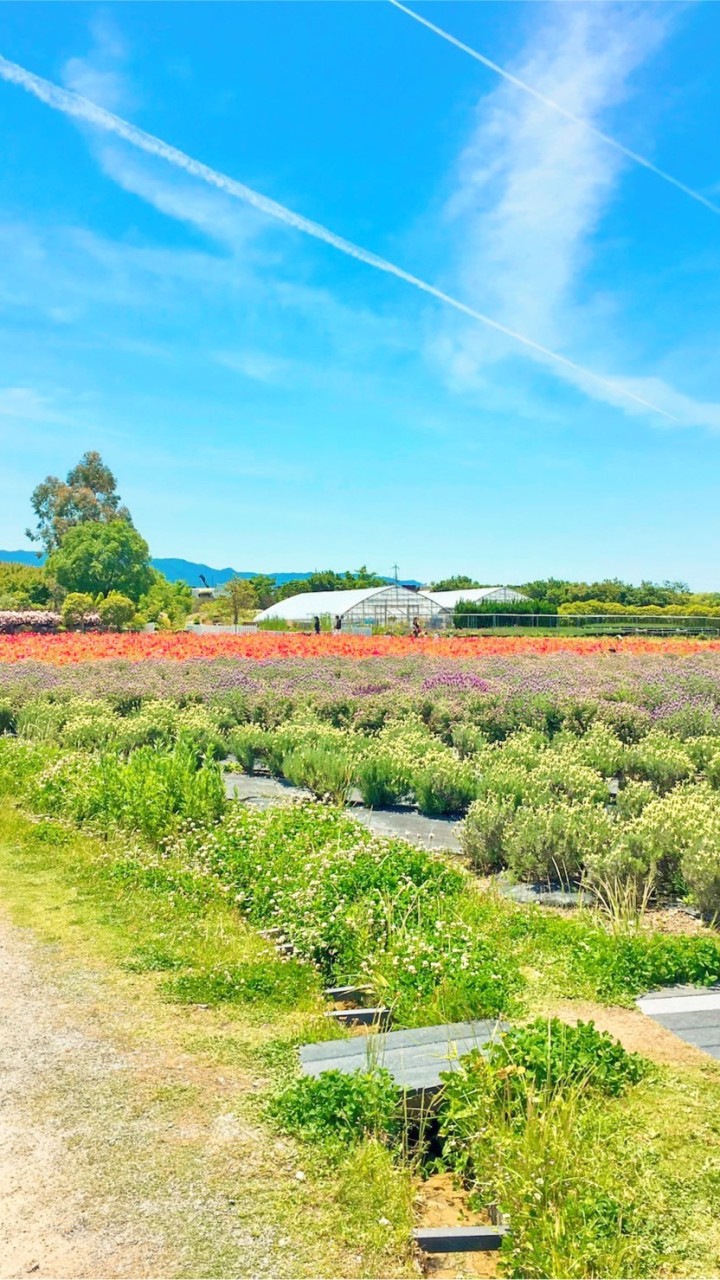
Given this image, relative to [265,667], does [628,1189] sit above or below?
below

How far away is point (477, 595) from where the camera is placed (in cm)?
7244

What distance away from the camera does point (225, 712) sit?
13.0 m

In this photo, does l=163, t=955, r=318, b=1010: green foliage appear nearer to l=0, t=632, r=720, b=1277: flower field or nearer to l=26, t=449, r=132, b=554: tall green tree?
l=0, t=632, r=720, b=1277: flower field

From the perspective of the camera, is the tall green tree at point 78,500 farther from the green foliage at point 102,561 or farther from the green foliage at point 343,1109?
the green foliage at point 343,1109

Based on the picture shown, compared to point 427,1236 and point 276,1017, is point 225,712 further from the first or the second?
point 427,1236

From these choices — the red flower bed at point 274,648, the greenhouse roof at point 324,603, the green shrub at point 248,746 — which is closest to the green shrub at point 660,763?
the green shrub at point 248,746

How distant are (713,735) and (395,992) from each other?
799cm

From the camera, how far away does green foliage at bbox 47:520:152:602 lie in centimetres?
6047

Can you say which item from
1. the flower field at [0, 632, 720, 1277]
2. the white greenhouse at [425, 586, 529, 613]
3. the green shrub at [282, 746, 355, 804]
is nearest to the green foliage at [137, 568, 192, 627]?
the white greenhouse at [425, 586, 529, 613]

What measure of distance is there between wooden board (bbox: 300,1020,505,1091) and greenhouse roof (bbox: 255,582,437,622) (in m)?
52.5

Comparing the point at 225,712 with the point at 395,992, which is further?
the point at 225,712

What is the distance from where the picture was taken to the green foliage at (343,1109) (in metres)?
3.51

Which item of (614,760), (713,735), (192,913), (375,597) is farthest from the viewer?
(375,597)

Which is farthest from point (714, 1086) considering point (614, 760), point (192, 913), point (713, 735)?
point (713, 735)
